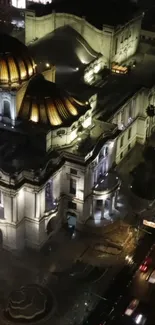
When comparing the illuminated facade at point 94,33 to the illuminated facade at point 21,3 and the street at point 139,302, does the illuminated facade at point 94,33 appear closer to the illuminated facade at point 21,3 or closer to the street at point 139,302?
the illuminated facade at point 21,3

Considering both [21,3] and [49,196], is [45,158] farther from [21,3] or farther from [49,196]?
[21,3]

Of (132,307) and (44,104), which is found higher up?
(44,104)

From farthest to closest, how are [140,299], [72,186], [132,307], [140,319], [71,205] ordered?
1. [71,205]
2. [72,186]
3. [140,299]
4. [132,307]
5. [140,319]

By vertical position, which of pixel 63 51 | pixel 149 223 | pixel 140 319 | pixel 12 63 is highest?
pixel 12 63

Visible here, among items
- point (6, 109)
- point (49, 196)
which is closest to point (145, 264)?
point (49, 196)

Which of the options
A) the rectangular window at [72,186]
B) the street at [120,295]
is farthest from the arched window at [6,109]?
the street at [120,295]

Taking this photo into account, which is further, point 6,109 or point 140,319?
point 6,109

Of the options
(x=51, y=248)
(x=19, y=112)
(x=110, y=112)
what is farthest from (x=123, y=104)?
(x=51, y=248)
